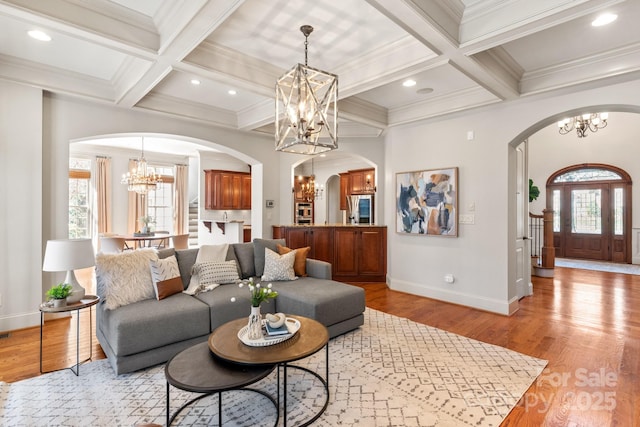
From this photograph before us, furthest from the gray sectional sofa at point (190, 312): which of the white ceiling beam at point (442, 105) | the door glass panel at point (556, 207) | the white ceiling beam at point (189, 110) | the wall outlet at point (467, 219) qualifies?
the door glass panel at point (556, 207)

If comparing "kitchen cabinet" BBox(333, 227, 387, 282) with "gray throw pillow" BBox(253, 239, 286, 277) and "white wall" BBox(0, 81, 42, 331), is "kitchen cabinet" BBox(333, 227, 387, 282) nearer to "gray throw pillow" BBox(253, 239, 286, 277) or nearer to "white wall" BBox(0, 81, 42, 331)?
"gray throw pillow" BBox(253, 239, 286, 277)

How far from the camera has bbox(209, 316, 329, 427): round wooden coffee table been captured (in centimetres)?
198

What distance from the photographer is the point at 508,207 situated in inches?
166

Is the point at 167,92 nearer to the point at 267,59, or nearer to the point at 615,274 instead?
the point at 267,59

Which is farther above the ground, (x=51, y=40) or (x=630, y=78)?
(x=51, y=40)

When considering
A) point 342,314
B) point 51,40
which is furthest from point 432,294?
point 51,40

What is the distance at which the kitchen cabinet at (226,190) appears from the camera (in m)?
8.36

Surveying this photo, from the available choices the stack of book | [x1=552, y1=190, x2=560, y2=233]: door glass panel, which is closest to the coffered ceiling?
the stack of book

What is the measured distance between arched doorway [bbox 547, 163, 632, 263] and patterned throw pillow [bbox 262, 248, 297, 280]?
29.5ft

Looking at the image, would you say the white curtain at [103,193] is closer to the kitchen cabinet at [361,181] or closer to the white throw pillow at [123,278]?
the white throw pillow at [123,278]

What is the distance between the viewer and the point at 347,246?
611cm

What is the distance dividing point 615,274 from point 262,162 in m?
7.80

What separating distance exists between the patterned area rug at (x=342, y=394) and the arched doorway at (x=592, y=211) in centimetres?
799

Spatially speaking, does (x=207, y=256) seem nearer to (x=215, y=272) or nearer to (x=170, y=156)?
(x=215, y=272)
